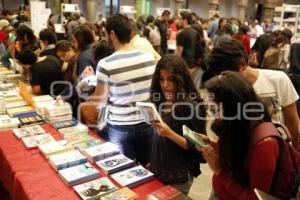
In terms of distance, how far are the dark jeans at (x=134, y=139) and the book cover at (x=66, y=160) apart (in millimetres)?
343

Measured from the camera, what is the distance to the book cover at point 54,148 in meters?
2.09

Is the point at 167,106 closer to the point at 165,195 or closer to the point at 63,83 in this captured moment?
the point at 165,195

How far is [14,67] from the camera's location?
182 inches

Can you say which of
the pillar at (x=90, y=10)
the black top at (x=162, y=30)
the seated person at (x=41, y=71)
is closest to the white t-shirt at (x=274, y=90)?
the seated person at (x=41, y=71)

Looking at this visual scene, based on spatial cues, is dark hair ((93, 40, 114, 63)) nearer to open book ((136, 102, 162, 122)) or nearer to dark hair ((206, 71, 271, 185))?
open book ((136, 102, 162, 122))

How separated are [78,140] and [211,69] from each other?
1.13 meters

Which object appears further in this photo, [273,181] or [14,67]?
[14,67]

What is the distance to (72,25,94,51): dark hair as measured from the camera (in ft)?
10.4

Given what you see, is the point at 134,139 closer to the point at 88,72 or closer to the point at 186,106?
the point at 186,106

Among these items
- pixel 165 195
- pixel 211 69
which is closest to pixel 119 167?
pixel 165 195

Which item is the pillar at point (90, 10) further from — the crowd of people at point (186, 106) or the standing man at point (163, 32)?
the crowd of people at point (186, 106)

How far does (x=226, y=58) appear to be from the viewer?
1.70 metres

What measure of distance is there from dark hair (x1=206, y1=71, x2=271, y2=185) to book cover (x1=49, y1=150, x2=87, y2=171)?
1024 mm

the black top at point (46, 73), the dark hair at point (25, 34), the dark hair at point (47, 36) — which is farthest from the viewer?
the dark hair at point (47, 36)
